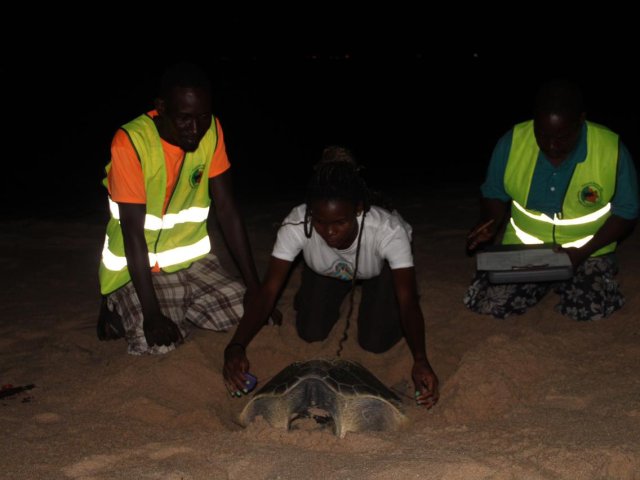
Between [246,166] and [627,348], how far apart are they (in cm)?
704

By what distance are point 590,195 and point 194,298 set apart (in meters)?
1.90

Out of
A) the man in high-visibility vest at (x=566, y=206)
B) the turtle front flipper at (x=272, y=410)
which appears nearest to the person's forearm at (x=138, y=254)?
the turtle front flipper at (x=272, y=410)

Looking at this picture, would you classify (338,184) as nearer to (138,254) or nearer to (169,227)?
(138,254)

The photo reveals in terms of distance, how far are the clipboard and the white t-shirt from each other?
533mm

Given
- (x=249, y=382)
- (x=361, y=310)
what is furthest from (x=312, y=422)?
(x=361, y=310)

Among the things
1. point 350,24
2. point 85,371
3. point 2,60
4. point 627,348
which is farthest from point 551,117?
point 350,24

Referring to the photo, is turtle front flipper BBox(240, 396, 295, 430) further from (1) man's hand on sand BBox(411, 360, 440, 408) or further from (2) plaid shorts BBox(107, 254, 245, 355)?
(2) plaid shorts BBox(107, 254, 245, 355)

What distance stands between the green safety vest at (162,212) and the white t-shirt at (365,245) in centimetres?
58

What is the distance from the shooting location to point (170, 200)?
130 inches

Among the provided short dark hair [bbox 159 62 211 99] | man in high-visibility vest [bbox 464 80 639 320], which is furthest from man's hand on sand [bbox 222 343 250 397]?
man in high-visibility vest [bbox 464 80 639 320]

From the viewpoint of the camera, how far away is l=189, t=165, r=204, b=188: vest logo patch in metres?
3.31

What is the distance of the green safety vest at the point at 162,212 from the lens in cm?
312

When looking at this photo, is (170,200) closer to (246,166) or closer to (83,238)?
(83,238)

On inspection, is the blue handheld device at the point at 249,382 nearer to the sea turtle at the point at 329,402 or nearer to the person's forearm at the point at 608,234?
the sea turtle at the point at 329,402
